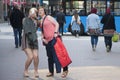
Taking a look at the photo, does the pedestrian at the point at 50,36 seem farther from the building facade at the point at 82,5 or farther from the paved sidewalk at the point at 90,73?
the building facade at the point at 82,5

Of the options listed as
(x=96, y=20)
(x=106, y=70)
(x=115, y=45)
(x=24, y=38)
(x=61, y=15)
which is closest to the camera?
(x=24, y=38)

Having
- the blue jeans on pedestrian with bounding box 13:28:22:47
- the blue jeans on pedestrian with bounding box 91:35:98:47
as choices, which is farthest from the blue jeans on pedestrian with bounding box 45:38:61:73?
the blue jeans on pedestrian with bounding box 13:28:22:47

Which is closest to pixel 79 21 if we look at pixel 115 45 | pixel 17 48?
pixel 115 45

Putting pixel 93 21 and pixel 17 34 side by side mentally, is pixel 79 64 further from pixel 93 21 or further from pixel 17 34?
pixel 17 34

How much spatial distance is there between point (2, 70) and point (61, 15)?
14.0 metres

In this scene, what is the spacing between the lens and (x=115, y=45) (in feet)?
68.8

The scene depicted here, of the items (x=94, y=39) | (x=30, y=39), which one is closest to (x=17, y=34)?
(x=94, y=39)

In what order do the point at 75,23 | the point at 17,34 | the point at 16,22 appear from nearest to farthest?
the point at 16,22
the point at 17,34
the point at 75,23

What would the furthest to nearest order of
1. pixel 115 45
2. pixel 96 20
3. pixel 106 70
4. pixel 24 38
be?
1. pixel 115 45
2. pixel 96 20
3. pixel 106 70
4. pixel 24 38

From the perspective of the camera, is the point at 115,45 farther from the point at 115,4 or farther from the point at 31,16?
the point at 31,16

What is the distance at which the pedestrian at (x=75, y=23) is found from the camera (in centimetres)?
2641

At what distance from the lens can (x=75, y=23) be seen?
26.9 meters

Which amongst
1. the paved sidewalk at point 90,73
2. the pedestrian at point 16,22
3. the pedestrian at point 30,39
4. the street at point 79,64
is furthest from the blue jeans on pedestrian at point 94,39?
the pedestrian at point 30,39

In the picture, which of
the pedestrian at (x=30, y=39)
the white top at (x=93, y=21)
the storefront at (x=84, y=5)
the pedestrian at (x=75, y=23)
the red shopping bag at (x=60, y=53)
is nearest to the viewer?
the red shopping bag at (x=60, y=53)
